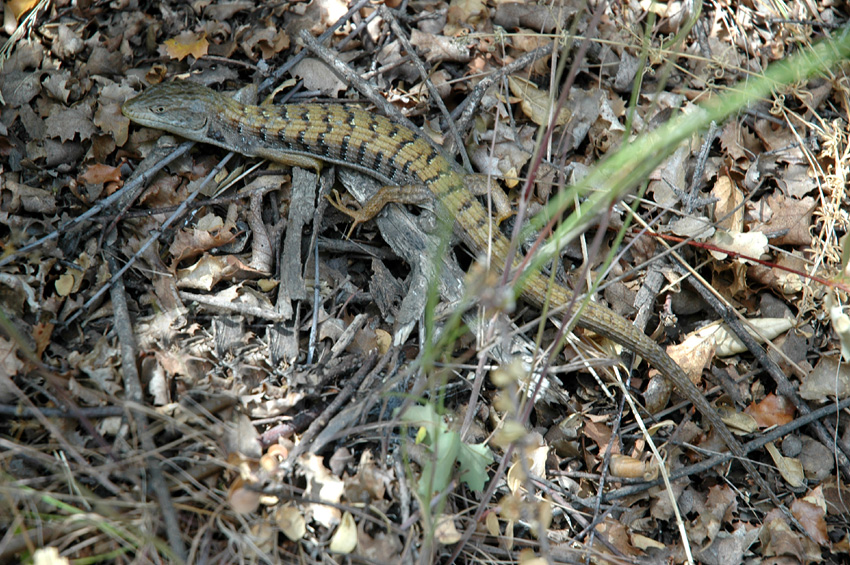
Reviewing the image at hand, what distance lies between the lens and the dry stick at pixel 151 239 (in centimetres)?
325

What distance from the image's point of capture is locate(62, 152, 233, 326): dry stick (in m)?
3.25

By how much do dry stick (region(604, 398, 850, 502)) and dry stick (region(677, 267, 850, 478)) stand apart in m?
0.07

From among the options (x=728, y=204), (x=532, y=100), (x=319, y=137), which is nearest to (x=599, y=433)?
(x=728, y=204)

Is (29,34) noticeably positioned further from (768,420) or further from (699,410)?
(768,420)

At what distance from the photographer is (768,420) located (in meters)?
3.57

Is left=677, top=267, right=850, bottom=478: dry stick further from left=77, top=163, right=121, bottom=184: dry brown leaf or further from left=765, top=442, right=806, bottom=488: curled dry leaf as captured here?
left=77, top=163, right=121, bottom=184: dry brown leaf

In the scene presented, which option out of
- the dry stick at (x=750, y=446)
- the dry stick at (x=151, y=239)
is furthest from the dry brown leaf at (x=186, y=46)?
the dry stick at (x=750, y=446)

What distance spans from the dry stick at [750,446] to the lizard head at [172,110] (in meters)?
3.78

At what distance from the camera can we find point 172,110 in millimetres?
3973

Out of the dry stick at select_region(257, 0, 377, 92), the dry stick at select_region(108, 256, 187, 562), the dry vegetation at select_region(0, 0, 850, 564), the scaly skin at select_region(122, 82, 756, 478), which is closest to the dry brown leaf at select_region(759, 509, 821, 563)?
the dry vegetation at select_region(0, 0, 850, 564)

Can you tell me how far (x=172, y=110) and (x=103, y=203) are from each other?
84 cm

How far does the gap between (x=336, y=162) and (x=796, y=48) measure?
375 centimetres

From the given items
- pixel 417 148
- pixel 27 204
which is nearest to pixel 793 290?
pixel 417 148

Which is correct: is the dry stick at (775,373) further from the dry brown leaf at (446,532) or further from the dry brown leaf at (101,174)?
the dry brown leaf at (101,174)
